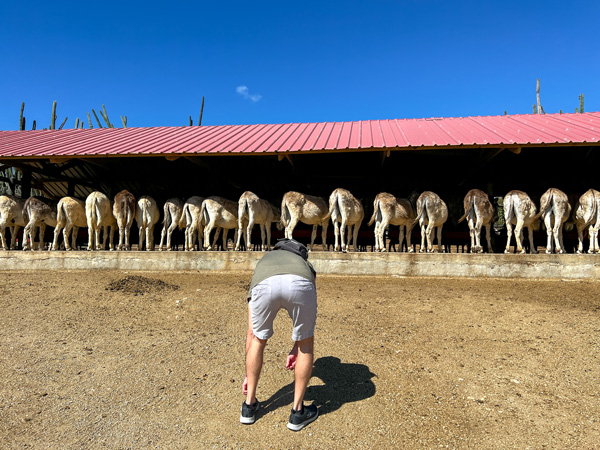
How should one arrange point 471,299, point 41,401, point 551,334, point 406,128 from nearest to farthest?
1. point 41,401
2. point 551,334
3. point 471,299
4. point 406,128

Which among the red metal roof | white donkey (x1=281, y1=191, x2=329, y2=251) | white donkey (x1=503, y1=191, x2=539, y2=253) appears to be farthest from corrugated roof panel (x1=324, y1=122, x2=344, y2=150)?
white donkey (x1=503, y1=191, x2=539, y2=253)

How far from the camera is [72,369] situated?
3.65 m

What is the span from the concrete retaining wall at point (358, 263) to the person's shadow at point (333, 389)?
4.80m

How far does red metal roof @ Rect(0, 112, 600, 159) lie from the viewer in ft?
32.8

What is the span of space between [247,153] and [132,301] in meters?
5.42

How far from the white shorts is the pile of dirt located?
4.77m

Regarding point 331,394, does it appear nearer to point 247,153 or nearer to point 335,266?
point 335,266

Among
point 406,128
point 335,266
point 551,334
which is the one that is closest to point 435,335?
point 551,334

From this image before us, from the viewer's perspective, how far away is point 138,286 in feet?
22.9

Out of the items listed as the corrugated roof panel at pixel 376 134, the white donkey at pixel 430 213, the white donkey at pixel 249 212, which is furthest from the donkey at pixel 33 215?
the white donkey at pixel 430 213

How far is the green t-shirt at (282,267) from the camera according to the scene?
2.64m

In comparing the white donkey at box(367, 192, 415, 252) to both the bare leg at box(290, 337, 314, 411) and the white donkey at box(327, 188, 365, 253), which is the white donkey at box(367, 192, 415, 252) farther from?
the bare leg at box(290, 337, 314, 411)

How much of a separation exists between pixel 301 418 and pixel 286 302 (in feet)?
2.98

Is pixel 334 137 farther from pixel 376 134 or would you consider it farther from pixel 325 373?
pixel 325 373
